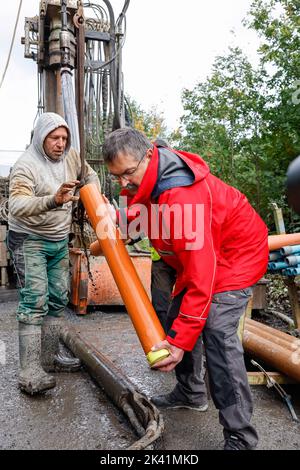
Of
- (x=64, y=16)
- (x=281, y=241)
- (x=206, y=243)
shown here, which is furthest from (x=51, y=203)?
(x=64, y=16)

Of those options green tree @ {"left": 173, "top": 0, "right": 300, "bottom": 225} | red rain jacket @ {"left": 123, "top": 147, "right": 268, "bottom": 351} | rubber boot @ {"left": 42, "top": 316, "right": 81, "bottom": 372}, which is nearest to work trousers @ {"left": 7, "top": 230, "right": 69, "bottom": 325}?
rubber boot @ {"left": 42, "top": 316, "right": 81, "bottom": 372}

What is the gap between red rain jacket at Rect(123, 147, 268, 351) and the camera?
1972 mm

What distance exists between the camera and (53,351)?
3.49 meters

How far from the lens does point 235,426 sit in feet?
Result: 6.81

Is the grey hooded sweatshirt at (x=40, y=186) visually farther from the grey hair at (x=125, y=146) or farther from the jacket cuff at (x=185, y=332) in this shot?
the jacket cuff at (x=185, y=332)

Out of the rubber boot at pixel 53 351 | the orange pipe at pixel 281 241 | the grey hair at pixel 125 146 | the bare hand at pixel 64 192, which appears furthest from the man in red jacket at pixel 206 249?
the rubber boot at pixel 53 351

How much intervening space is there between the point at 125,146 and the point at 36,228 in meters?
1.28

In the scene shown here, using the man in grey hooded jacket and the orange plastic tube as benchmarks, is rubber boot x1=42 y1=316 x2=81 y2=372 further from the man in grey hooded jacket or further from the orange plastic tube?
the orange plastic tube

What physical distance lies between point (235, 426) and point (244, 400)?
0.12 metres

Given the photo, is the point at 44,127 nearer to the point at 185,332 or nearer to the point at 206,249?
the point at 206,249

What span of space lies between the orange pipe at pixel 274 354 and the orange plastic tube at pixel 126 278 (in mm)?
1076

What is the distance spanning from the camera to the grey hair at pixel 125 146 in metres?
2.10
